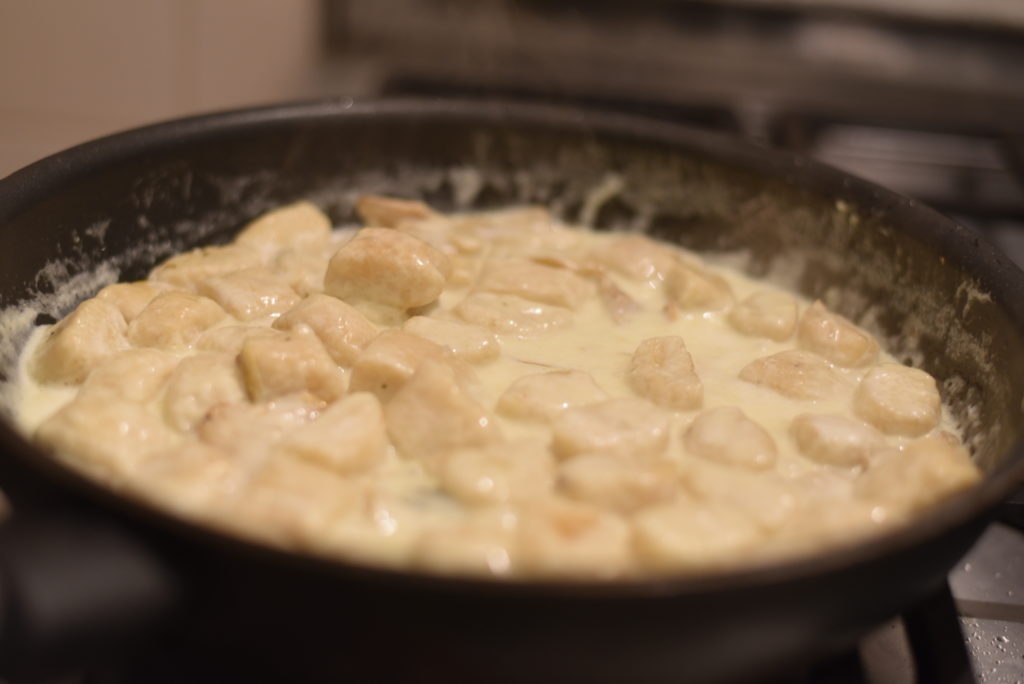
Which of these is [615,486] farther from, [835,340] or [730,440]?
[835,340]

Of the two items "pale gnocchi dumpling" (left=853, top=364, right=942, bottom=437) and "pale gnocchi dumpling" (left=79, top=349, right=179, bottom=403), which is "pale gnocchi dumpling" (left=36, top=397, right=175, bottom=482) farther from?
"pale gnocchi dumpling" (left=853, top=364, right=942, bottom=437)

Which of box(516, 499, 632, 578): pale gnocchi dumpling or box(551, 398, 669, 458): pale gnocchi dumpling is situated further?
box(551, 398, 669, 458): pale gnocchi dumpling

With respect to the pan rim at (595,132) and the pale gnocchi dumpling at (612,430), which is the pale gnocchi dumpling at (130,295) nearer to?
the pan rim at (595,132)

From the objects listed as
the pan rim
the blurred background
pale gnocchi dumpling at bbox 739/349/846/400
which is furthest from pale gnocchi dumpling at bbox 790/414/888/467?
the blurred background

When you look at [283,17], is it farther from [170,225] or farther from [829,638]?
[829,638]

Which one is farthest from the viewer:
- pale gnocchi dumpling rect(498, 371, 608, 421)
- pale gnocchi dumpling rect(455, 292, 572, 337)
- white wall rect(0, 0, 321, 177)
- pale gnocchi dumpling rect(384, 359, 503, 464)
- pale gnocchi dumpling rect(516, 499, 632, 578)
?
white wall rect(0, 0, 321, 177)

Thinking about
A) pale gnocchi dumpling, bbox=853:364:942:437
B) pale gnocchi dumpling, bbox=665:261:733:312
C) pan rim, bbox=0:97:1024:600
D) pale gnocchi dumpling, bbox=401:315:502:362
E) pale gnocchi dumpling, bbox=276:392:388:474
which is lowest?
pale gnocchi dumpling, bbox=853:364:942:437

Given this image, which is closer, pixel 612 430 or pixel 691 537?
pixel 691 537

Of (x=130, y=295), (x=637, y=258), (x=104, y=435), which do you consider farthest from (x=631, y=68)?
(x=104, y=435)
